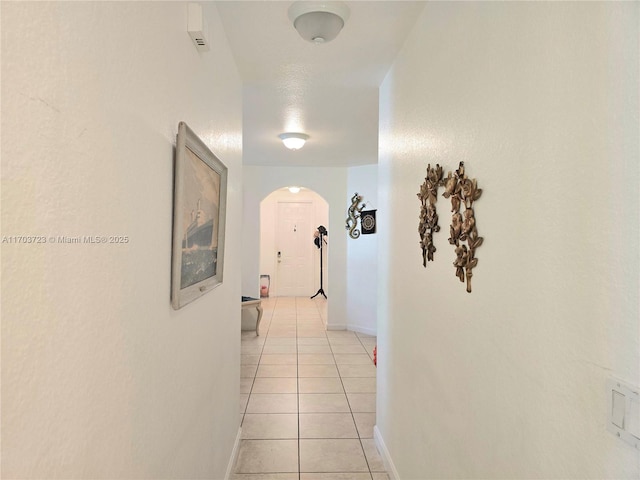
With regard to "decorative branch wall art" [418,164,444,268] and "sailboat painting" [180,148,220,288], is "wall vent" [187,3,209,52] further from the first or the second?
"decorative branch wall art" [418,164,444,268]

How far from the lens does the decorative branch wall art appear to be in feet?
4.96

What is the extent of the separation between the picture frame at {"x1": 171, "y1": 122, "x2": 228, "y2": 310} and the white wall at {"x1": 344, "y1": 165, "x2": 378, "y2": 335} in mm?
3864

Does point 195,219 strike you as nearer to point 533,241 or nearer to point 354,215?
point 533,241

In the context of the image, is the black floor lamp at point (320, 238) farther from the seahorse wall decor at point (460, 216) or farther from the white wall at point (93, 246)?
the white wall at point (93, 246)

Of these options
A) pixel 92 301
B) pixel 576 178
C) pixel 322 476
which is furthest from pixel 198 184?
pixel 322 476

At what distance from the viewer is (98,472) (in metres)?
0.72

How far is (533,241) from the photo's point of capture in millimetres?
896

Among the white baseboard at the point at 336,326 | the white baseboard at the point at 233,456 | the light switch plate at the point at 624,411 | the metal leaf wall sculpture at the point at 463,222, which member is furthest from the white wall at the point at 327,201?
the light switch plate at the point at 624,411

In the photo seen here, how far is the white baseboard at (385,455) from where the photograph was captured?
2.12 meters

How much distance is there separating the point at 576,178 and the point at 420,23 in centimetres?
126

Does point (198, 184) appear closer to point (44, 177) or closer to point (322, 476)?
point (44, 177)

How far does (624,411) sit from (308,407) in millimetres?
2768

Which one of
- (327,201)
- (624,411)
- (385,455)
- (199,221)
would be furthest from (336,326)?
(624,411)

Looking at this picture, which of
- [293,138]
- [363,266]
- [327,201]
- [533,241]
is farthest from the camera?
[327,201]
